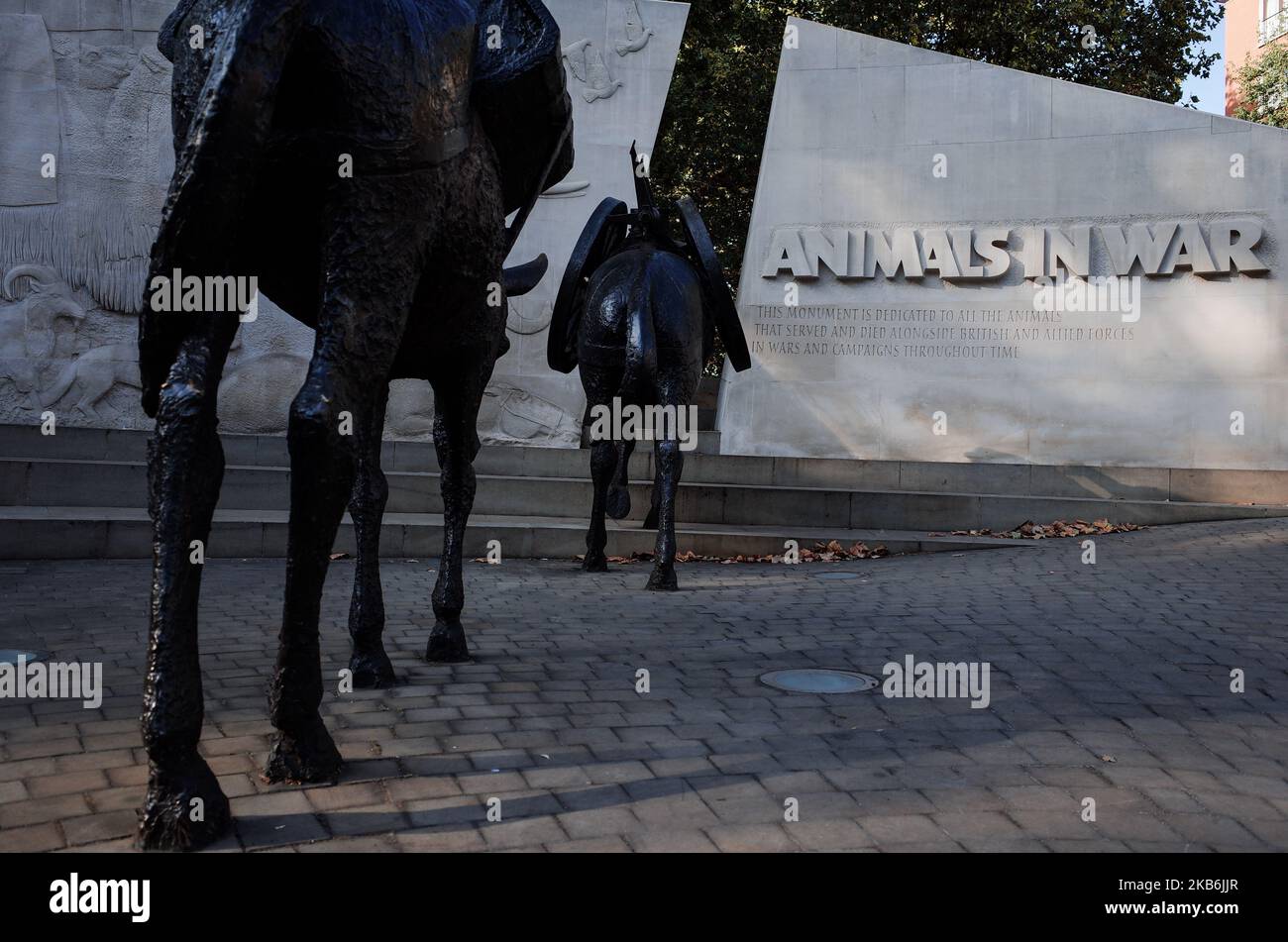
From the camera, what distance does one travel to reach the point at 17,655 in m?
5.10

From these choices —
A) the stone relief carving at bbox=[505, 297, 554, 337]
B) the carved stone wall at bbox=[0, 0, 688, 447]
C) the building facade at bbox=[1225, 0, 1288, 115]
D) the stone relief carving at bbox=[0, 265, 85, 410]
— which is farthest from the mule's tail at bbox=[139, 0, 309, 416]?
the building facade at bbox=[1225, 0, 1288, 115]

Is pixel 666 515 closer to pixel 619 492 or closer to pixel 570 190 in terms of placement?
pixel 619 492

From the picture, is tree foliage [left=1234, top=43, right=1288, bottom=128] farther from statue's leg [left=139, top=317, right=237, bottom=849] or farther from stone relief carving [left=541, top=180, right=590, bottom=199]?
statue's leg [left=139, top=317, right=237, bottom=849]

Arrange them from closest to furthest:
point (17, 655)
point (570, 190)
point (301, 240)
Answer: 1. point (301, 240)
2. point (17, 655)
3. point (570, 190)

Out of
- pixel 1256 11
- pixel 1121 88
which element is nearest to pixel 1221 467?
pixel 1121 88

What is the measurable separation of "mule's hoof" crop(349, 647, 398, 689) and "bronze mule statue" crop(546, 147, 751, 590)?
3.33 m

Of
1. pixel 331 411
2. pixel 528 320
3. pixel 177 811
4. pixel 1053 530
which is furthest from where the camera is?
pixel 528 320

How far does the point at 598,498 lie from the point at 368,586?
423 centimetres

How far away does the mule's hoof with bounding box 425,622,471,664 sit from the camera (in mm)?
A: 5172

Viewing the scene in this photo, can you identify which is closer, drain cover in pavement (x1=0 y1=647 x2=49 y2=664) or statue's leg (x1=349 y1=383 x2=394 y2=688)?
statue's leg (x1=349 y1=383 x2=394 y2=688)

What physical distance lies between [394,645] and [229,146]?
326 centimetres

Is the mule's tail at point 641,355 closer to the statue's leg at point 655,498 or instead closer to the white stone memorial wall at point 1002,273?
the statue's leg at point 655,498

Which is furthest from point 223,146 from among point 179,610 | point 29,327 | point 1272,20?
point 1272,20
